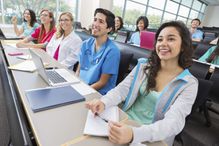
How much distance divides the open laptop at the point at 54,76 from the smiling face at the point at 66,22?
81cm

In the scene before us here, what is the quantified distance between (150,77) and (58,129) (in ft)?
2.17

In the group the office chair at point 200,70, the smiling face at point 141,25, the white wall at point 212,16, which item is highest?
the white wall at point 212,16

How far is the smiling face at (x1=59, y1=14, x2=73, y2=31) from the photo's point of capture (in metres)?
1.99

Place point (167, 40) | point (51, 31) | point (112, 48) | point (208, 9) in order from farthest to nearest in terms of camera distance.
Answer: point (208, 9), point (51, 31), point (112, 48), point (167, 40)

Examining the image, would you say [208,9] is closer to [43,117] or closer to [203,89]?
[203,89]

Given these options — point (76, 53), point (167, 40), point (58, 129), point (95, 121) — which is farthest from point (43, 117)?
point (76, 53)

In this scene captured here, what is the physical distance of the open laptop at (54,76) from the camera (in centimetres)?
113

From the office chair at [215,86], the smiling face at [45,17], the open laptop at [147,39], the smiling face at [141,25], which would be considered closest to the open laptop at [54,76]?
the office chair at [215,86]

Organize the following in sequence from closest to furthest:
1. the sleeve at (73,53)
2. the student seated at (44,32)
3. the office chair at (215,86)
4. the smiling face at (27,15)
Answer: the office chair at (215,86) → the sleeve at (73,53) → the student seated at (44,32) → the smiling face at (27,15)

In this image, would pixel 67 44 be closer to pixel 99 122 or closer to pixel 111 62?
pixel 111 62

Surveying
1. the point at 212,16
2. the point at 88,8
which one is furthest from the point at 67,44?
the point at 212,16

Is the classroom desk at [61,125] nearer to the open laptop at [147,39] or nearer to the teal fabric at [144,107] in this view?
the teal fabric at [144,107]

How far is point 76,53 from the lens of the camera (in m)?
1.99

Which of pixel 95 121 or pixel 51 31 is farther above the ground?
pixel 51 31
